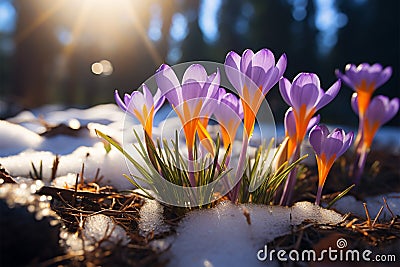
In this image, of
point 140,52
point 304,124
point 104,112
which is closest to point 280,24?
point 140,52

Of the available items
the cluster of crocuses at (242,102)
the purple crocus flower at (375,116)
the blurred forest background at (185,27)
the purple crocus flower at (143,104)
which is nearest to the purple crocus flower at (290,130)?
the cluster of crocuses at (242,102)

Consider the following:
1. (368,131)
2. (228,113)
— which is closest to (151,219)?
(228,113)

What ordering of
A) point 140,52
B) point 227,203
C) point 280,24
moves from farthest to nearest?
point 280,24 → point 140,52 → point 227,203

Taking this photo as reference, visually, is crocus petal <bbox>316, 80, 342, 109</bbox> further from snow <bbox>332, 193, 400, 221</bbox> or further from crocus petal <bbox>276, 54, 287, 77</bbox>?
snow <bbox>332, 193, 400, 221</bbox>

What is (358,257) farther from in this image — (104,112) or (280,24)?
(280,24)

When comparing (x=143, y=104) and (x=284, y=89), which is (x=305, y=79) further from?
(x=143, y=104)

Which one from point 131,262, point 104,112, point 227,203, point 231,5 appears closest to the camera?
point 131,262
